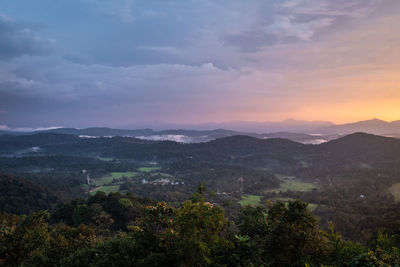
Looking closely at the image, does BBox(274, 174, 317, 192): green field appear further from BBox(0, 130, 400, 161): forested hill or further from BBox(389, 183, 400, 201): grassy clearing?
BBox(0, 130, 400, 161): forested hill

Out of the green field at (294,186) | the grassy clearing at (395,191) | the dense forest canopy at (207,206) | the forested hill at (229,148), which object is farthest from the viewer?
the forested hill at (229,148)

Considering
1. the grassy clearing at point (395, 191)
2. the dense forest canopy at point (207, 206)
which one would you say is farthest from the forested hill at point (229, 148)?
the grassy clearing at point (395, 191)

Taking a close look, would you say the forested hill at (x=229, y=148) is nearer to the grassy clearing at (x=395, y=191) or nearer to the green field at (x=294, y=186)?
the grassy clearing at (x=395, y=191)

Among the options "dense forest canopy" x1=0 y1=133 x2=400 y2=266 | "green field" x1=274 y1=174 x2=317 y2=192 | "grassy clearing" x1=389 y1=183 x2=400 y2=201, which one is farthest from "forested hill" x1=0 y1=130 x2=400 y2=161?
"green field" x1=274 y1=174 x2=317 y2=192

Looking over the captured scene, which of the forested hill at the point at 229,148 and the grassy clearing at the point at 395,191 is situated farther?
the forested hill at the point at 229,148

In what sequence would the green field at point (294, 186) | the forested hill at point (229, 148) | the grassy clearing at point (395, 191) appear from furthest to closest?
1. the forested hill at point (229, 148)
2. the green field at point (294, 186)
3. the grassy clearing at point (395, 191)

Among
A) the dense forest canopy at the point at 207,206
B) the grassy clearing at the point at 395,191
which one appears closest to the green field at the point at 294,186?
the dense forest canopy at the point at 207,206

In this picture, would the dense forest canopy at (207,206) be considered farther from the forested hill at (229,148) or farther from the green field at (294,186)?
the forested hill at (229,148)

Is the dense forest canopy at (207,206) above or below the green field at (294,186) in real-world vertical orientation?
above

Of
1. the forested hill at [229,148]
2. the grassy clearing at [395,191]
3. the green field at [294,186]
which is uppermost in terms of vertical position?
the forested hill at [229,148]

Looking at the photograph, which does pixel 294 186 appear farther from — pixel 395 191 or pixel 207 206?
pixel 207 206

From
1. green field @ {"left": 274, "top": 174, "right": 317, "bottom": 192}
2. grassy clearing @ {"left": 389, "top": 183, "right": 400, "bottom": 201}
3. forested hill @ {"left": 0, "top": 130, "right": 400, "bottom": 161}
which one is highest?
forested hill @ {"left": 0, "top": 130, "right": 400, "bottom": 161}
